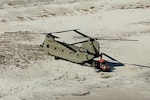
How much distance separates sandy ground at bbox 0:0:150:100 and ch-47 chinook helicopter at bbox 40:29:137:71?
0.47 meters

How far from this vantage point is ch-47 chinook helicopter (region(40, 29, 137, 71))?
90.2ft

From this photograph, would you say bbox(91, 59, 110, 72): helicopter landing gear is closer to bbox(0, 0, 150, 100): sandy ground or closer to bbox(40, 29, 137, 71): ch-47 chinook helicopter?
bbox(40, 29, 137, 71): ch-47 chinook helicopter

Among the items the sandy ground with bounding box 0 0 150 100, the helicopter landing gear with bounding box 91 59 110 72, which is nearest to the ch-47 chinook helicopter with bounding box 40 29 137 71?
the helicopter landing gear with bounding box 91 59 110 72

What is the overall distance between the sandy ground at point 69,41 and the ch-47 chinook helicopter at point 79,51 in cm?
47

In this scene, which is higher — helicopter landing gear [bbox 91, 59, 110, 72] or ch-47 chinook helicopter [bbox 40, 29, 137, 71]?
ch-47 chinook helicopter [bbox 40, 29, 137, 71]

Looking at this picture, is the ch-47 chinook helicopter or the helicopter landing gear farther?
the helicopter landing gear

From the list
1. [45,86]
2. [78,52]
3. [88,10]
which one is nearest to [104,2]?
[88,10]

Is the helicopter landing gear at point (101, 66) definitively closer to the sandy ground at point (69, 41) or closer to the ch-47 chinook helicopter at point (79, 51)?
the ch-47 chinook helicopter at point (79, 51)

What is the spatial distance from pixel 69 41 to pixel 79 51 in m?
4.85

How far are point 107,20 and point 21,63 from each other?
447 inches

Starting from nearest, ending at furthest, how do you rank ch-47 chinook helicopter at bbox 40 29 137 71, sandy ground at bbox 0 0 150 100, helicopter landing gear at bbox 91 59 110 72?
sandy ground at bbox 0 0 150 100 → ch-47 chinook helicopter at bbox 40 29 137 71 → helicopter landing gear at bbox 91 59 110 72

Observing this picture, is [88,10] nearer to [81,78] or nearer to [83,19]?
[83,19]

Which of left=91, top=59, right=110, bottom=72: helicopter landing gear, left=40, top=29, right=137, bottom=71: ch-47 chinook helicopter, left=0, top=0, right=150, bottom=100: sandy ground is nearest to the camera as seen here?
left=0, top=0, right=150, bottom=100: sandy ground

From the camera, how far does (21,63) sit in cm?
2866
